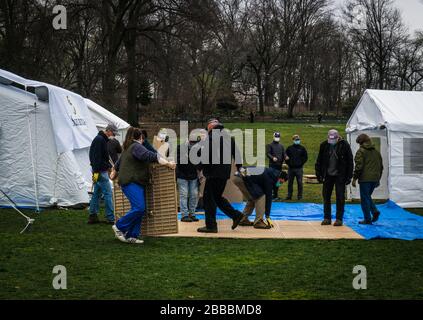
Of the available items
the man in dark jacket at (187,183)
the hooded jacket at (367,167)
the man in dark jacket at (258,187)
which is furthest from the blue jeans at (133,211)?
the hooded jacket at (367,167)

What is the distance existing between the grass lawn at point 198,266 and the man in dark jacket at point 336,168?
6.30ft

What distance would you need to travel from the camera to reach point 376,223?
1219 cm

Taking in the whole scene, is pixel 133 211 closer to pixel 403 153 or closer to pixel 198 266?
pixel 198 266

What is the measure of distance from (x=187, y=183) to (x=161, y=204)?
2685mm

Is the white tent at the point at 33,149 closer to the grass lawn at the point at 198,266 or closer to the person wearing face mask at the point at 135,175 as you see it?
the grass lawn at the point at 198,266

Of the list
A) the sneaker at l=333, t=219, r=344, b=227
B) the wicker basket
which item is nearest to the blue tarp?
the sneaker at l=333, t=219, r=344, b=227

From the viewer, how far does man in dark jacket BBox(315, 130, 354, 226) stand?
11.7 metres

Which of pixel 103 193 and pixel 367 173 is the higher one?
pixel 367 173

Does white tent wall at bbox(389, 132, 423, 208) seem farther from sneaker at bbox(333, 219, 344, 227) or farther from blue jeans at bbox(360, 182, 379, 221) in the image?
sneaker at bbox(333, 219, 344, 227)

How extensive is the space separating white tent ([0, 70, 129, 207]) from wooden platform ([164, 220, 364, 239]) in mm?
3260

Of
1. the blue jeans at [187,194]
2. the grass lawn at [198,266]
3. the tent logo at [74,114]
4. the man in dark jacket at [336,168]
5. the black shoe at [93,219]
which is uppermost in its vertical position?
the tent logo at [74,114]

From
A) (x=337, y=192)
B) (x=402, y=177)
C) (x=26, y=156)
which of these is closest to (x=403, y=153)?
(x=402, y=177)

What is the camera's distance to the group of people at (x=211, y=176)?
914cm

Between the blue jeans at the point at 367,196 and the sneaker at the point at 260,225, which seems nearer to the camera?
the sneaker at the point at 260,225
